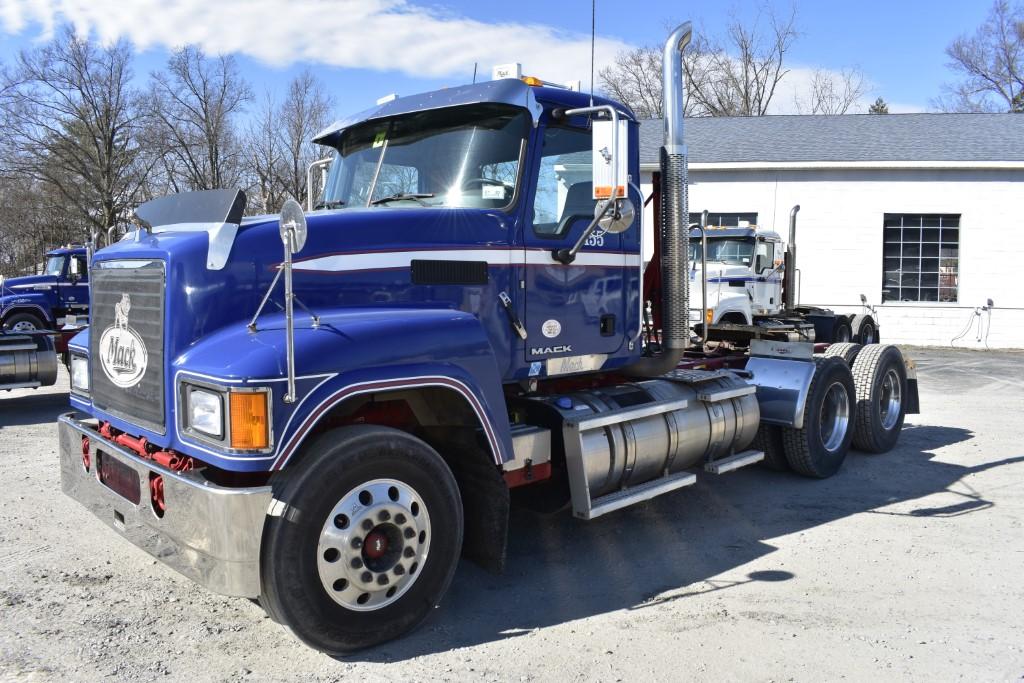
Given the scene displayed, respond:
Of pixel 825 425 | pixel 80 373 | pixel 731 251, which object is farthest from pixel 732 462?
pixel 731 251

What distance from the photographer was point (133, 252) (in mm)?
4148

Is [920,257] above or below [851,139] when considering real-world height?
below

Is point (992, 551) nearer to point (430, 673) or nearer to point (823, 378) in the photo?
point (823, 378)

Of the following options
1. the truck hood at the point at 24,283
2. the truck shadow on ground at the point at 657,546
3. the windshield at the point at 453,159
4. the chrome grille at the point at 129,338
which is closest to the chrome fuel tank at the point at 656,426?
the truck shadow on ground at the point at 657,546

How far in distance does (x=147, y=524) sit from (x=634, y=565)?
277 centimetres

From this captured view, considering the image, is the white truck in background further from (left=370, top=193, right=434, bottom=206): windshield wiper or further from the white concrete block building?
(left=370, top=193, right=434, bottom=206): windshield wiper

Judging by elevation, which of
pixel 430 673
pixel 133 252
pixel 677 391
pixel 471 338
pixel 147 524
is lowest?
pixel 430 673

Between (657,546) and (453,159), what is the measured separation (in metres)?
2.79

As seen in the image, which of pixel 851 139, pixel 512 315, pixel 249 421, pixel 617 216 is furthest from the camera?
pixel 851 139

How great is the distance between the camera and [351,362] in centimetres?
358

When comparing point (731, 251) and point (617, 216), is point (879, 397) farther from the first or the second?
point (731, 251)

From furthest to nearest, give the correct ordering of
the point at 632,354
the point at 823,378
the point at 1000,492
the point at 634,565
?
the point at 823,378 → the point at 1000,492 → the point at 632,354 → the point at 634,565

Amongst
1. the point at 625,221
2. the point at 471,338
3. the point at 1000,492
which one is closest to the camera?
the point at 471,338

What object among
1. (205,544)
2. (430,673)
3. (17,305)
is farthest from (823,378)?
(17,305)
